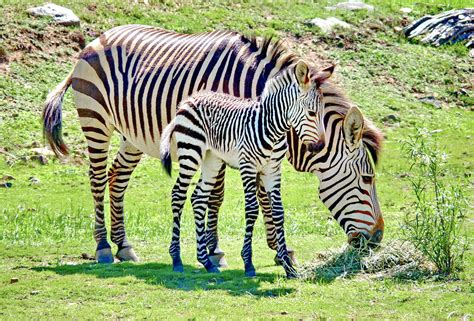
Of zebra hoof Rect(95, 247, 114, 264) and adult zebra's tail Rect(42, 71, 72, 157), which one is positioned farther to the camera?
adult zebra's tail Rect(42, 71, 72, 157)

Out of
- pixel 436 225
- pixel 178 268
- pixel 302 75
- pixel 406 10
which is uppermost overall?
pixel 406 10

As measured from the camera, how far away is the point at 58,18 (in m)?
21.5

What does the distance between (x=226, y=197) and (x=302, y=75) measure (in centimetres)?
660

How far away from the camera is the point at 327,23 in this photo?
25109mm

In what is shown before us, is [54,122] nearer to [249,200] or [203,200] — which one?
[203,200]

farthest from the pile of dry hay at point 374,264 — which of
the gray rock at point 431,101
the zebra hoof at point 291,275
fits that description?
the gray rock at point 431,101

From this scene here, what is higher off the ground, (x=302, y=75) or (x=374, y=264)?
(x=302, y=75)

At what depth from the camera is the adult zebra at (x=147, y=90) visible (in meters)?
11.1

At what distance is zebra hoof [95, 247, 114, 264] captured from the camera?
11.9 meters

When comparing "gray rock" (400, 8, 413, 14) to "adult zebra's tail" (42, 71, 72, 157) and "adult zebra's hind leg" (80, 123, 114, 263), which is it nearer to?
"adult zebra's hind leg" (80, 123, 114, 263)

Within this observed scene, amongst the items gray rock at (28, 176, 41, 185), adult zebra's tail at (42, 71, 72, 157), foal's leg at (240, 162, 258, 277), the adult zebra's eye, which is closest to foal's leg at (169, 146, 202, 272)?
foal's leg at (240, 162, 258, 277)

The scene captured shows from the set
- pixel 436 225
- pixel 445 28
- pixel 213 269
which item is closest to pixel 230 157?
pixel 213 269

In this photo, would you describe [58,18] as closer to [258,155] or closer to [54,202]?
[54,202]

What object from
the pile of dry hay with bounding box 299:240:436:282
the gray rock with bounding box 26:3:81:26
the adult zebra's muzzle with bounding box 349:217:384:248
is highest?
the gray rock with bounding box 26:3:81:26
